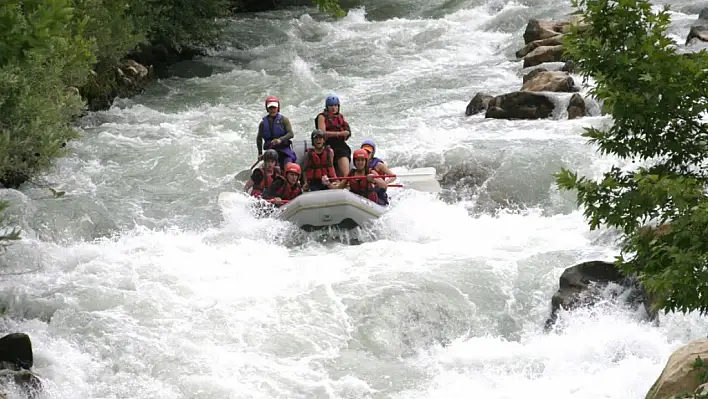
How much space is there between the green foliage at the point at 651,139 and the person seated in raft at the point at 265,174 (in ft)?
20.7

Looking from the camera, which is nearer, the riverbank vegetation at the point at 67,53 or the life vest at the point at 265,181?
the riverbank vegetation at the point at 67,53

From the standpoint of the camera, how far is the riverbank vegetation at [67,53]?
176 inches

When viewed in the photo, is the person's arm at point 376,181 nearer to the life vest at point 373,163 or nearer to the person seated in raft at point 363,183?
the person seated in raft at point 363,183

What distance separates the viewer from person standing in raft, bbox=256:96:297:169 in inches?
462

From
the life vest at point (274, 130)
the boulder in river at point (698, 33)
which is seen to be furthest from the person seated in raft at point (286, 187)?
the boulder in river at point (698, 33)

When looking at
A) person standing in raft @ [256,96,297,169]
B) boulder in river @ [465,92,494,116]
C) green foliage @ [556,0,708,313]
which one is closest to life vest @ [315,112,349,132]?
person standing in raft @ [256,96,297,169]

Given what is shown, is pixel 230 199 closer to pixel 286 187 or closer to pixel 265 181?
pixel 265 181

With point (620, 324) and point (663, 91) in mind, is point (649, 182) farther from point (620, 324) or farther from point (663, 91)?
point (620, 324)

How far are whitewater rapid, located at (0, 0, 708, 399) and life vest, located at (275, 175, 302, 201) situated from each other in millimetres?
527

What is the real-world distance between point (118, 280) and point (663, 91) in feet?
A: 19.5

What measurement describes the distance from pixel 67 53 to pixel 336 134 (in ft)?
11.5

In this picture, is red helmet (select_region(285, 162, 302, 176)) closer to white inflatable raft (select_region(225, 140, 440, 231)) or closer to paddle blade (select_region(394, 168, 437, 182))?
white inflatable raft (select_region(225, 140, 440, 231))

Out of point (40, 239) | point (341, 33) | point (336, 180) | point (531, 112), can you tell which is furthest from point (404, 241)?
point (341, 33)

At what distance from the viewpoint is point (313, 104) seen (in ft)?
53.7
